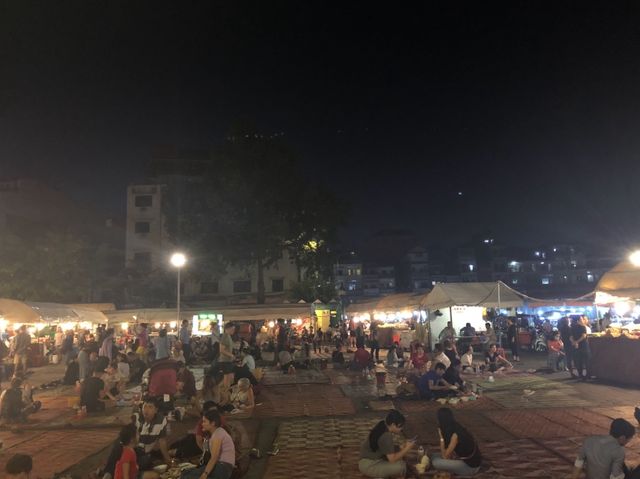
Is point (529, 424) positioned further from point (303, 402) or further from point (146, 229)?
point (146, 229)

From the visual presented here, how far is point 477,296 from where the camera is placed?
19.3 metres

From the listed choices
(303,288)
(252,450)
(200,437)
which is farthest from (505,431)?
(303,288)

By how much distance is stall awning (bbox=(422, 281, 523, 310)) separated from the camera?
61.8 feet

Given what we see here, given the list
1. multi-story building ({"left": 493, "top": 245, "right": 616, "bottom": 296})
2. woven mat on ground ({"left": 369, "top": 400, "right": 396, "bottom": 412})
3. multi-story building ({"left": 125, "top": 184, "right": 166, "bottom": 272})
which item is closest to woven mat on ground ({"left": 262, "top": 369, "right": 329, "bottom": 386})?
woven mat on ground ({"left": 369, "top": 400, "right": 396, "bottom": 412})

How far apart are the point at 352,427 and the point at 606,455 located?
5197 millimetres

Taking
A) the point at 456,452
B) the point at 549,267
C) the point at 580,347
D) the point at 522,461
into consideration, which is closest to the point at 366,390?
the point at 580,347

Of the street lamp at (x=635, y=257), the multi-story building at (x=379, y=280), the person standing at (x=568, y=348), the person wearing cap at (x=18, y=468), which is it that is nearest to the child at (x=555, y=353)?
the person standing at (x=568, y=348)

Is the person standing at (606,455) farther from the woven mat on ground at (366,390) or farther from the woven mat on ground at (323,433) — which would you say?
the woven mat on ground at (366,390)

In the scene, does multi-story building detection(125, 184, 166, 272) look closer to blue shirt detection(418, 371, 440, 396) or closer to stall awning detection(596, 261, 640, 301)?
blue shirt detection(418, 371, 440, 396)

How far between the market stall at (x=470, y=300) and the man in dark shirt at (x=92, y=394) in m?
12.4

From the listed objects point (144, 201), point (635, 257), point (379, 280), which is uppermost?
point (144, 201)

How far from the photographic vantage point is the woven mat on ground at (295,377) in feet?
53.4

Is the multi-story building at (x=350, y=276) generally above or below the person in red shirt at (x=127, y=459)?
above

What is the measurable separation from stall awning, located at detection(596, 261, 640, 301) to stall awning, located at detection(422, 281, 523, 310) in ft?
12.0
